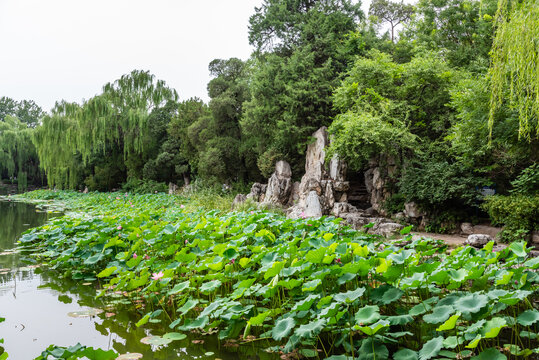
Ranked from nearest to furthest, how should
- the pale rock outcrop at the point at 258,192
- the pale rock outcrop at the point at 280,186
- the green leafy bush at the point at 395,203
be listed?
1. the green leafy bush at the point at 395,203
2. the pale rock outcrop at the point at 280,186
3. the pale rock outcrop at the point at 258,192

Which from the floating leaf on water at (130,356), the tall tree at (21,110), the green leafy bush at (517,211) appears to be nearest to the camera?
the floating leaf on water at (130,356)

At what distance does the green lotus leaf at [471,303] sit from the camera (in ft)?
5.34

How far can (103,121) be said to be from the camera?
1758 cm

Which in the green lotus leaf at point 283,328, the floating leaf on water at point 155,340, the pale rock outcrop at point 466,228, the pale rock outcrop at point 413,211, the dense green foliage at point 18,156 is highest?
the dense green foliage at point 18,156

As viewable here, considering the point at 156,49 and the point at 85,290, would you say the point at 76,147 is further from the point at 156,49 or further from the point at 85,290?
the point at 85,290

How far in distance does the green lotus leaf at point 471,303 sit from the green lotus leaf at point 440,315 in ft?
0.14

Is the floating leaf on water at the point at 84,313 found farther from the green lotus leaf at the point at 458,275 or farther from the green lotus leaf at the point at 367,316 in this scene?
the green lotus leaf at the point at 458,275

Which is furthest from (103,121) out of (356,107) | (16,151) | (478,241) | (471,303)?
(471,303)

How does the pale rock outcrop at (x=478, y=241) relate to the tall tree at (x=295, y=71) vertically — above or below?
below

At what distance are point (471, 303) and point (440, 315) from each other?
0.16 meters

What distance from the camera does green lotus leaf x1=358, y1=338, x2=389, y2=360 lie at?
67.0 inches

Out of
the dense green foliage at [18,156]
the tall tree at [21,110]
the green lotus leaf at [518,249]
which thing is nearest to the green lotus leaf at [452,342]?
the green lotus leaf at [518,249]

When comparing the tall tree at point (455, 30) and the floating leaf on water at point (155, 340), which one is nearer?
the floating leaf on water at point (155, 340)

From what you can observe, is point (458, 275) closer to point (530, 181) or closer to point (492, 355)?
point (492, 355)
